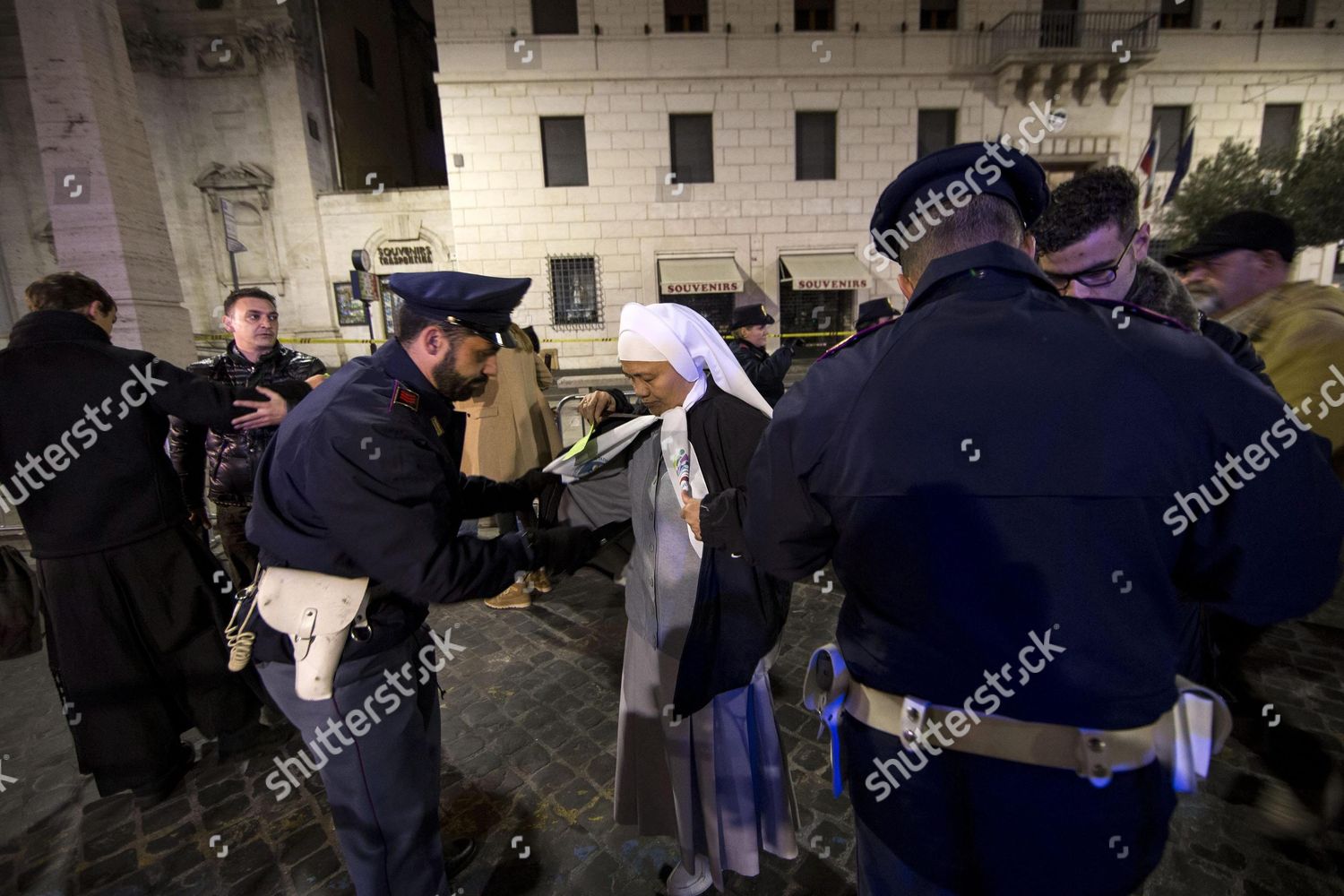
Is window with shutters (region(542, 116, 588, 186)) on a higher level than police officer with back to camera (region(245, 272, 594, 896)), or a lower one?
higher

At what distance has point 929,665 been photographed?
1.26 metres

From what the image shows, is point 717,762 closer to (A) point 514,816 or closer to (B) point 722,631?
(B) point 722,631

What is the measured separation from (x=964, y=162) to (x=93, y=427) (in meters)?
3.63

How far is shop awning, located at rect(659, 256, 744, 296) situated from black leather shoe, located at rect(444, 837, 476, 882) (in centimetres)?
1449

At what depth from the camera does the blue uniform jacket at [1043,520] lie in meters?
1.06

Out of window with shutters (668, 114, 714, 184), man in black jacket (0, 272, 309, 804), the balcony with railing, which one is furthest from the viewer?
window with shutters (668, 114, 714, 184)

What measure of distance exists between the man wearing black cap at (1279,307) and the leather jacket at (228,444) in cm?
533

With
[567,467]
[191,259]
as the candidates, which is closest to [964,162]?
[567,467]

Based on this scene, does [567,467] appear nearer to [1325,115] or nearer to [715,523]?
[715,523]

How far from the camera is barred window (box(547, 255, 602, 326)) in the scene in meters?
16.6

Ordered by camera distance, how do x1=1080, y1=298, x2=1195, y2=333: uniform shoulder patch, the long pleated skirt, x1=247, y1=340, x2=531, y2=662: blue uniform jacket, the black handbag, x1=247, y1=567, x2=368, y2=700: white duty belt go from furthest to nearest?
the long pleated skirt < the black handbag < x1=247, y1=567, x2=368, y2=700: white duty belt < x1=247, y1=340, x2=531, y2=662: blue uniform jacket < x1=1080, y1=298, x2=1195, y2=333: uniform shoulder patch

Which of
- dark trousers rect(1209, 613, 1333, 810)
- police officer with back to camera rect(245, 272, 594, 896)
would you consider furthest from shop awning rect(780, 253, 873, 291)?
police officer with back to camera rect(245, 272, 594, 896)

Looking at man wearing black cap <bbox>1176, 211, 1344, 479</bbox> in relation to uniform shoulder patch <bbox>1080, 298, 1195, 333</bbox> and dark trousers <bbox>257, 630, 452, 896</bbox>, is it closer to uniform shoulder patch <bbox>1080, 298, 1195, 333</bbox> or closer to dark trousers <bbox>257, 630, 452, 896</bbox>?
uniform shoulder patch <bbox>1080, 298, 1195, 333</bbox>

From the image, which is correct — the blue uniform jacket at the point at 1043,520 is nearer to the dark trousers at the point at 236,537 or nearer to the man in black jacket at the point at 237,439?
the man in black jacket at the point at 237,439
